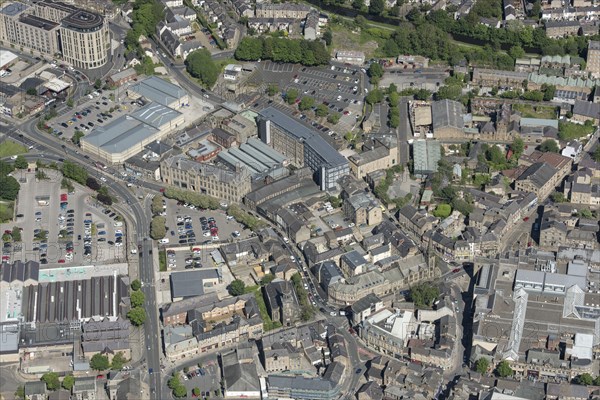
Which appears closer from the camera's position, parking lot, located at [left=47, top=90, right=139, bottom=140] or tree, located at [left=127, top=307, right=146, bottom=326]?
tree, located at [left=127, top=307, right=146, bottom=326]

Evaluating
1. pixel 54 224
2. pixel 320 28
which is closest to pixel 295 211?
pixel 54 224

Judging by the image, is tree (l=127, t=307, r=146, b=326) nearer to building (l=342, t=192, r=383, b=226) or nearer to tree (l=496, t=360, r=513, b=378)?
building (l=342, t=192, r=383, b=226)

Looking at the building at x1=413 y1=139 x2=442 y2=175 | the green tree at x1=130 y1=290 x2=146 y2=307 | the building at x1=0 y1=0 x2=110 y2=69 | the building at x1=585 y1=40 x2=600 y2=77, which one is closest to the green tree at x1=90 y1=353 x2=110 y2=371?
the green tree at x1=130 y1=290 x2=146 y2=307

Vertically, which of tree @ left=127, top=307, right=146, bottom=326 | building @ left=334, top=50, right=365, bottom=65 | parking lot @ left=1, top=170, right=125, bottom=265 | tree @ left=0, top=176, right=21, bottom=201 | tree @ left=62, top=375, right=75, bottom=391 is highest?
building @ left=334, top=50, right=365, bottom=65

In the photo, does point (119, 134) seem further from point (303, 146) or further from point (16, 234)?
point (303, 146)

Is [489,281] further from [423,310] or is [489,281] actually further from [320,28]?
[320,28]

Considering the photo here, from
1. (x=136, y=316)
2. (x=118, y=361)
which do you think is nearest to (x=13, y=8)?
(x=136, y=316)
